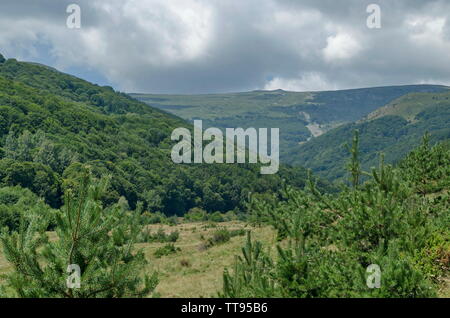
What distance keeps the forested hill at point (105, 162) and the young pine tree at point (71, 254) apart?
5072 cm

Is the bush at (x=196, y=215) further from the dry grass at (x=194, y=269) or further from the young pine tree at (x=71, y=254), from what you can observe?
the young pine tree at (x=71, y=254)

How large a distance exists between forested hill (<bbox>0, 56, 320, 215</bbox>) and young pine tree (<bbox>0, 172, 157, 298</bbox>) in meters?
50.7

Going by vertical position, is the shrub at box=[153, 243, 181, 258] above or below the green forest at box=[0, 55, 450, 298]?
below

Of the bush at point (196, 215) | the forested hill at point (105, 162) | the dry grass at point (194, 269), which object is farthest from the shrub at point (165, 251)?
the bush at point (196, 215)

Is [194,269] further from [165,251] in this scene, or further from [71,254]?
[71,254]

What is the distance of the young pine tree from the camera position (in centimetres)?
654

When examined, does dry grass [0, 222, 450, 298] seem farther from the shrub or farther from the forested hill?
the forested hill

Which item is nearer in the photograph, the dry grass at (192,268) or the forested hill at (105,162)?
the dry grass at (192,268)

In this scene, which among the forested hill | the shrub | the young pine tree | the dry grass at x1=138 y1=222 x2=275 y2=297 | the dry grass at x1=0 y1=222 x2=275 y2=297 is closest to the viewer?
the young pine tree

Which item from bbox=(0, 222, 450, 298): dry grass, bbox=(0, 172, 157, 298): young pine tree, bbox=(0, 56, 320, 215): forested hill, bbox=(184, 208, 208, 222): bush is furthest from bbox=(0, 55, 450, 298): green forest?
bbox=(184, 208, 208, 222): bush

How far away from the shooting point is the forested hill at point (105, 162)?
66.2 metres

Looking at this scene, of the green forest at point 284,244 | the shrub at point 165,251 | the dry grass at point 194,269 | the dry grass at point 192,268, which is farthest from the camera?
the shrub at point 165,251

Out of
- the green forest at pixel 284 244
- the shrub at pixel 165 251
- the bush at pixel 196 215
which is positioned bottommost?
the bush at pixel 196 215
